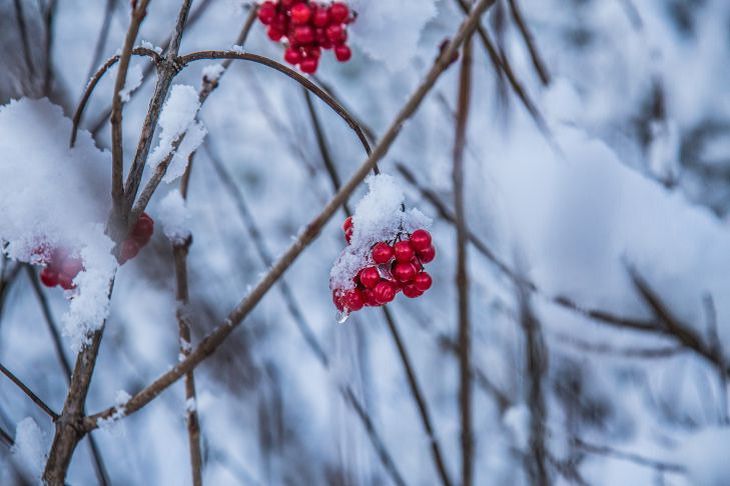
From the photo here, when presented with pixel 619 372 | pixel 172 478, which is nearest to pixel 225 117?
pixel 172 478

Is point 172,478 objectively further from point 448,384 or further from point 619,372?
point 619,372

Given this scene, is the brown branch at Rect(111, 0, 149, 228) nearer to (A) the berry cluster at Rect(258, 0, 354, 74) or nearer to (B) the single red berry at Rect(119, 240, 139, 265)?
(B) the single red berry at Rect(119, 240, 139, 265)

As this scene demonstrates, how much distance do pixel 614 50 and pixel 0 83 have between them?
2.38 meters

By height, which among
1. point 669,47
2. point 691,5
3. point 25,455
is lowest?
point 25,455

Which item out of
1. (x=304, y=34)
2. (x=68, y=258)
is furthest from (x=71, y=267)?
(x=304, y=34)

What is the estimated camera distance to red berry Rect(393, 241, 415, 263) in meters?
0.71

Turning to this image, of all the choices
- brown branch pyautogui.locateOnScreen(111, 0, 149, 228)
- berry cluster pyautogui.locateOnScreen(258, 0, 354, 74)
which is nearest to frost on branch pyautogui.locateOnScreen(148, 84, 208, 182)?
brown branch pyautogui.locateOnScreen(111, 0, 149, 228)

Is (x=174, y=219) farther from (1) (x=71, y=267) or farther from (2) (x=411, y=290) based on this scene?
(2) (x=411, y=290)

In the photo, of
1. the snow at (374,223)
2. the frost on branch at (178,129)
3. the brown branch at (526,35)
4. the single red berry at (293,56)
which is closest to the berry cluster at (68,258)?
the frost on branch at (178,129)

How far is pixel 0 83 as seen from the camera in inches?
62.0

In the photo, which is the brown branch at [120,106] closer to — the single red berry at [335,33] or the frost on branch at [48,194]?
the frost on branch at [48,194]

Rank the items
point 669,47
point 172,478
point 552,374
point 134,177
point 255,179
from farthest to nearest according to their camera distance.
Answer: point 255,179 < point 172,478 < point 669,47 < point 552,374 < point 134,177

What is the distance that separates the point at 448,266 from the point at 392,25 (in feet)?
5.28

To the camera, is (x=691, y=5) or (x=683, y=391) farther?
(x=691, y=5)
